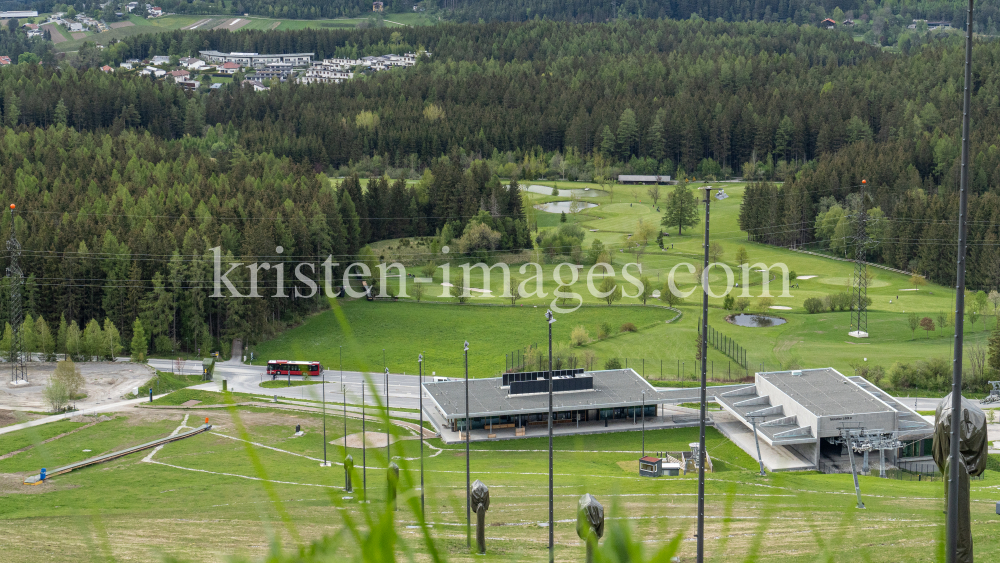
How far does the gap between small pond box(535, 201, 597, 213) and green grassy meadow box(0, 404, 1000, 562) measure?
97.1 m

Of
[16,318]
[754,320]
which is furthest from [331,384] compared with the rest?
[754,320]

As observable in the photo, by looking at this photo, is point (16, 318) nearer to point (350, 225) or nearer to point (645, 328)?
point (350, 225)

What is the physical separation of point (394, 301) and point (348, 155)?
84.2 metres

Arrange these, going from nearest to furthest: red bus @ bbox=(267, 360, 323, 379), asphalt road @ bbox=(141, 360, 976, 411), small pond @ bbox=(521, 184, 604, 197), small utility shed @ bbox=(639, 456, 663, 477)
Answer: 1. small utility shed @ bbox=(639, 456, 663, 477)
2. asphalt road @ bbox=(141, 360, 976, 411)
3. red bus @ bbox=(267, 360, 323, 379)
4. small pond @ bbox=(521, 184, 604, 197)

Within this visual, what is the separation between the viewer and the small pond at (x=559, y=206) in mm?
172500

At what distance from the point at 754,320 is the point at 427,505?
67.1 metres

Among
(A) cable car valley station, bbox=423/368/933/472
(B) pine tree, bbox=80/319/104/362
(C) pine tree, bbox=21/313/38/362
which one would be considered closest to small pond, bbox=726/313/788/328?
(A) cable car valley station, bbox=423/368/933/472

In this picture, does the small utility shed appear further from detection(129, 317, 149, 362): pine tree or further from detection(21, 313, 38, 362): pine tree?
detection(21, 313, 38, 362): pine tree

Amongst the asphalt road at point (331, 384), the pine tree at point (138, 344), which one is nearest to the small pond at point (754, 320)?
the asphalt road at point (331, 384)

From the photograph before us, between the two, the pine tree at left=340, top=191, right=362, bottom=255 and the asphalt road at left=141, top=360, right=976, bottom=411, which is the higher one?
the pine tree at left=340, top=191, right=362, bottom=255

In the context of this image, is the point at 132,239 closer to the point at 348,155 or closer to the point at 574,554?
the point at 574,554

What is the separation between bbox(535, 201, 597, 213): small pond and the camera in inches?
6791

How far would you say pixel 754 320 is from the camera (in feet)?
363

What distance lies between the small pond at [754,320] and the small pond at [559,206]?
62.8 m
